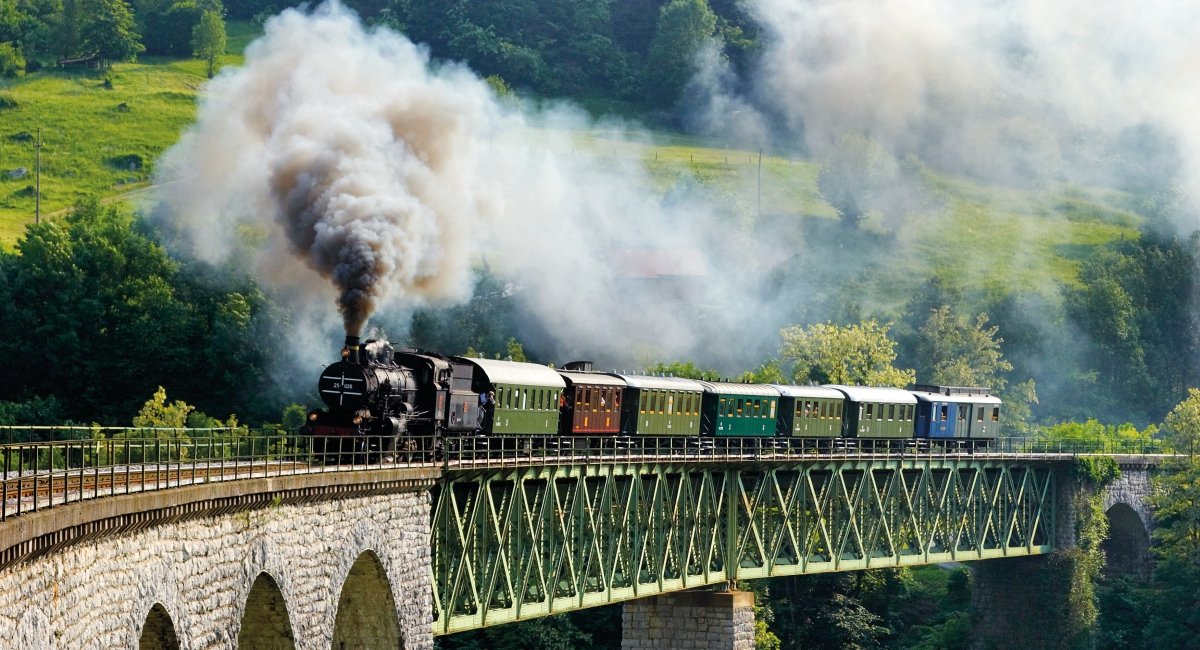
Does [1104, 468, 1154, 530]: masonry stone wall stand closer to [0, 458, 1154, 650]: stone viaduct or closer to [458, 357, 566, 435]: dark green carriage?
[458, 357, 566, 435]: dark green carriage

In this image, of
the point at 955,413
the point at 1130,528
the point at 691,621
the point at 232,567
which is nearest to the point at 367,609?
the point at 232,567

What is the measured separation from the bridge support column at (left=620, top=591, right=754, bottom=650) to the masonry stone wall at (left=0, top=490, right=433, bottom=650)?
90.2 ft

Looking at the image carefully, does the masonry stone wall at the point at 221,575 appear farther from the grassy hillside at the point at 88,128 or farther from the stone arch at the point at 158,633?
the grassy hillside at the point at 88,128

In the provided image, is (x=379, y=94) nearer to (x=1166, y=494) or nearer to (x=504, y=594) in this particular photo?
(x=504, y=594)

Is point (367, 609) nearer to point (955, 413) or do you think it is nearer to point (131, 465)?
point (131, 465)

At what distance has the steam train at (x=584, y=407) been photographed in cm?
4925

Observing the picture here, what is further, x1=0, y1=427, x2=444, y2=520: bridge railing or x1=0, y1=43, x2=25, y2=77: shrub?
x1=0, y1=43, x2=25, y2=77: shrub

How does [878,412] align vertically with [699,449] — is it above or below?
above

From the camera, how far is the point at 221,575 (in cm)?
3525

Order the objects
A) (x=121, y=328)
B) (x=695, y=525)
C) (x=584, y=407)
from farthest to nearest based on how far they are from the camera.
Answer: (x=121, y=328), (x=695, y=525), (x=584, y=407)

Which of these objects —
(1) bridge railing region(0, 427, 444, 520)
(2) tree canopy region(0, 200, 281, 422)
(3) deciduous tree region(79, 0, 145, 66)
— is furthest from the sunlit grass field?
(1) bridge railing region(0, 427, 444, 520)

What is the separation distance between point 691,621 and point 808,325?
87.0 metres

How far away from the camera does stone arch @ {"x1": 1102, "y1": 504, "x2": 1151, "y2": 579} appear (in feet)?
333

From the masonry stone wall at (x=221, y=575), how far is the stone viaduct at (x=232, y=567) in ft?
0.11
